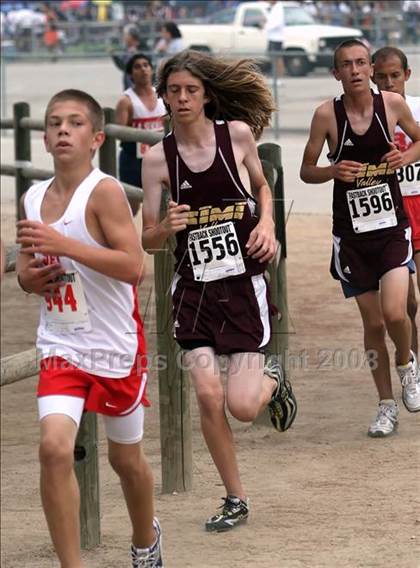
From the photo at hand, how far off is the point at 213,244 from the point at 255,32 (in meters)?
23.3

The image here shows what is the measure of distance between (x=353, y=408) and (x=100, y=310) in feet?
10.5

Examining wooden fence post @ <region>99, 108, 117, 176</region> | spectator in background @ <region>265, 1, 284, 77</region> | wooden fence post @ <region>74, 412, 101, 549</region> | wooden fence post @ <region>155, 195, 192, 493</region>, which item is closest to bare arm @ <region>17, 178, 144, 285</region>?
wooden fence post @ <region>74, 412, 101, 549</region>

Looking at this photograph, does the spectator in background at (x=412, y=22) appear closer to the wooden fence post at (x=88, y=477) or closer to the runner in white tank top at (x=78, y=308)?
the wooden fence post at (x=88, y=477)

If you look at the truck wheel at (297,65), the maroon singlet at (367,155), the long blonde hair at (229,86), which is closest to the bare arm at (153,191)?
the long blonde hair at (229,86)

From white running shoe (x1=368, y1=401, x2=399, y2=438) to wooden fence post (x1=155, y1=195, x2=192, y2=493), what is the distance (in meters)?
1.00

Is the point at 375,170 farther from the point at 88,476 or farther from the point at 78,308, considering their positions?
the point at 78,308

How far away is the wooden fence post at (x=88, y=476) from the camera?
5.80 metres

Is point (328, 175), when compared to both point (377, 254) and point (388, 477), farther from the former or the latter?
point (388, 477)

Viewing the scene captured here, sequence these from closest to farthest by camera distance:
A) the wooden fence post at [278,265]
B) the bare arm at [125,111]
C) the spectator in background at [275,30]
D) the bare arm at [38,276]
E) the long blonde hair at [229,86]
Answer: the bare arm at [38,276] < the long blonde hair at [229,86] < the wooden fence post at [278,265] < the bare arm at [125,111] < the spectator in background at [275,30]

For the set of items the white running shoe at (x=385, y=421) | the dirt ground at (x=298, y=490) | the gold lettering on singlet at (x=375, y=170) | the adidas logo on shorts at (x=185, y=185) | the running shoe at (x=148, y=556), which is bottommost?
the dirt ground at (x=298, y=490)

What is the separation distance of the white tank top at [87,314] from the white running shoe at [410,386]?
7.27 ft

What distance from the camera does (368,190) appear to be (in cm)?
637

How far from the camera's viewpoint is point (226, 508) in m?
5.82

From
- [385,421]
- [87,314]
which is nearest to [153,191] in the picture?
[87,314]
